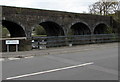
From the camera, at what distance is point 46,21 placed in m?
20.0

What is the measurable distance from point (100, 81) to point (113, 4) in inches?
1496

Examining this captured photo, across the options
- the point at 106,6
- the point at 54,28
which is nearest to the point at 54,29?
the point at 54,28

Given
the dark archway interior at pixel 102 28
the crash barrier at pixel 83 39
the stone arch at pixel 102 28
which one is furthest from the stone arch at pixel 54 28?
the dark archway interior at pixel 102 28

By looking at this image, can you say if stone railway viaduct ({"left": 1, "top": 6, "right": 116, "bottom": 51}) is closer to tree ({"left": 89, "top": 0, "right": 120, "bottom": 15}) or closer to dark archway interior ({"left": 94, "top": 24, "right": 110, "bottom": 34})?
dark archway interior ({"left": 94, "top": 24, "right": 110, "bottom": 34})

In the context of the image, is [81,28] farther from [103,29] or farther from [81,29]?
[103,29]

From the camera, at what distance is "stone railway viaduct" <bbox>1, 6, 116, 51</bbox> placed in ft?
55.7

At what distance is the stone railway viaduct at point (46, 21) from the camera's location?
17.0 meters

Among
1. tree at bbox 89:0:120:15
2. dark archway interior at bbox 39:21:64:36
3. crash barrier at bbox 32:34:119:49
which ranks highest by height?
tree at bbox 89:0:120:15

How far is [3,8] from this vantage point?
1589 centimetres

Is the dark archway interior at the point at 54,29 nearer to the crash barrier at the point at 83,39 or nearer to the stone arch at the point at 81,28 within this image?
the crash barrier at the point at 83,39

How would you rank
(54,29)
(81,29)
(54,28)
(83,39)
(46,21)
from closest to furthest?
1. (46,21)
2. (83,39)
3. (54,28)
4. (54,29)
5. (81,29)

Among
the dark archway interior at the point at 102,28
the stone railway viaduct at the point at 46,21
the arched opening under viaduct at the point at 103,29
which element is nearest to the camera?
the stone railway viaduct at the point at 46,21

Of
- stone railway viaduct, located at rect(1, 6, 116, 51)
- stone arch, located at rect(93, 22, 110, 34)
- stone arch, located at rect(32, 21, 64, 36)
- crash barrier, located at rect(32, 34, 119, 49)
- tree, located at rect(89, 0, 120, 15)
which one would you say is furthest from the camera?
tree, located at rect(89, 0, 120, 15)

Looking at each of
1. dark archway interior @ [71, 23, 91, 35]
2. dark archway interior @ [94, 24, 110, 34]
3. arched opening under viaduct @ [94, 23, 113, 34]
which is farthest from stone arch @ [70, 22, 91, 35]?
dark archway interior @ [94, 24, 110, 34]
